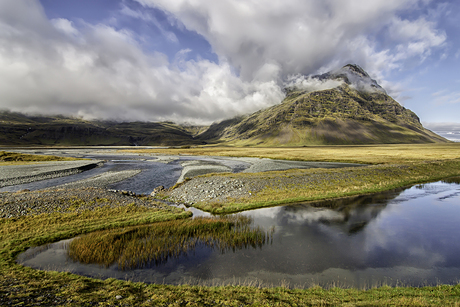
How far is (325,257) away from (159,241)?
1579 cm

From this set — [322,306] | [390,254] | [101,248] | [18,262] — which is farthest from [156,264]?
[390,254]

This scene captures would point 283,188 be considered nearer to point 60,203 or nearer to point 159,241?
point 159,241

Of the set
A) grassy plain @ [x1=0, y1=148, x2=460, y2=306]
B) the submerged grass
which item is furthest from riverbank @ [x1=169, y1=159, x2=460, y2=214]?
grassy plain @ [x1=0, y1=148, x2=460, y2=306]

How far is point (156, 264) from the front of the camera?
1711cm

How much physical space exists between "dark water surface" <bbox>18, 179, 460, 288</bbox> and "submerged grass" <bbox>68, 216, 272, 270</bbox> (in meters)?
0.96

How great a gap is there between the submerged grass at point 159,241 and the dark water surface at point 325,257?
0.96 metres

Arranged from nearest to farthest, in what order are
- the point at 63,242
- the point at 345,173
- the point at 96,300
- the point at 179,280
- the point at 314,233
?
the point at 96,300 → the point at 179,280 → the point at 63,242 → the point at 314,233 → the point at 345,173

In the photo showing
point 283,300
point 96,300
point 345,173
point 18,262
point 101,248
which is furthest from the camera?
point 345,173

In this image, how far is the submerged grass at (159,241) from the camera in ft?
57.9

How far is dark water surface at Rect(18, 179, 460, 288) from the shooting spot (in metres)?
15.0

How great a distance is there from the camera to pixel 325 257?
17.8m

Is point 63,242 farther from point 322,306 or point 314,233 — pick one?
point 314,233

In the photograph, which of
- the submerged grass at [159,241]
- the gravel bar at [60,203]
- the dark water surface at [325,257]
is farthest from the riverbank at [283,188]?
the gravel bar at [60,203]

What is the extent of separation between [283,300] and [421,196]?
4551 centimetres
